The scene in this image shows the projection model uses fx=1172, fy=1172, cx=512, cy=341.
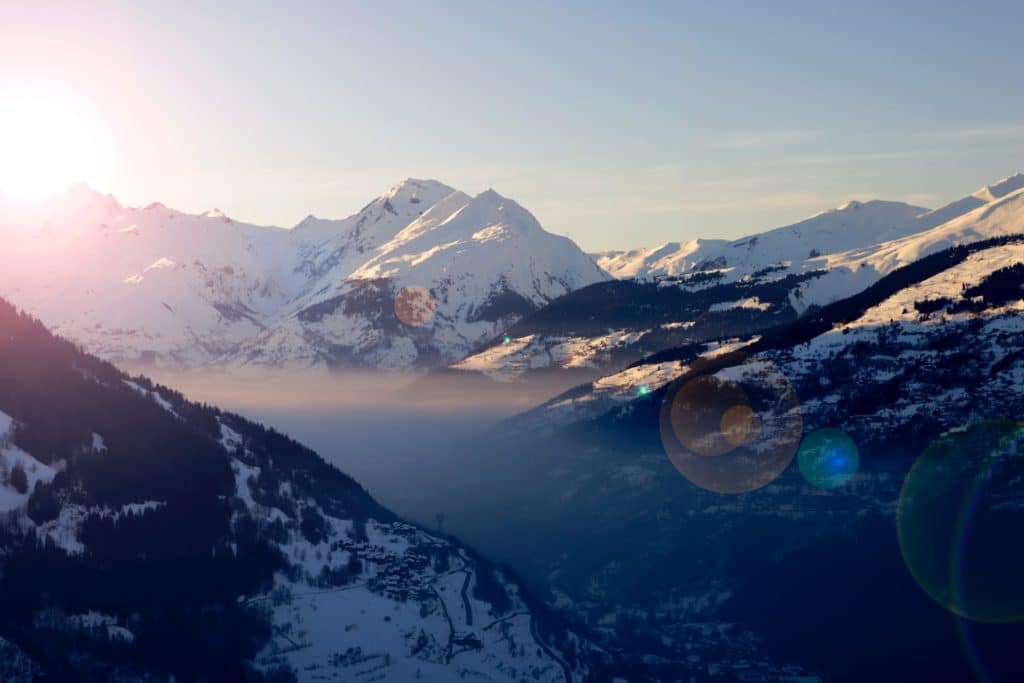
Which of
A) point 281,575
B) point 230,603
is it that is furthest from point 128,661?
point 281,575

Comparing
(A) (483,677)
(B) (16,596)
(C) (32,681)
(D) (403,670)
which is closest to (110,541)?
(B) (16,596)

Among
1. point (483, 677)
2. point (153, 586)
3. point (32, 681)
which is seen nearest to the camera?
point (32, 681)

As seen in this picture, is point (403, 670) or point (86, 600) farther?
point (403, 670)

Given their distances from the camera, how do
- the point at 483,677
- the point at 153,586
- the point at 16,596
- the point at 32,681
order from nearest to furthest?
the point at 32,681, the point at 16,596, the point at 153,586, the point at 483,677

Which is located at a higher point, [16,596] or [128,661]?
[16,596]

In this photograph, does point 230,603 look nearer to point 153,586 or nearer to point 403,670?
point 153,586

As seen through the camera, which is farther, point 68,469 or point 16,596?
point 68,469

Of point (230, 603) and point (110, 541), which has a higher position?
point (110, 541)

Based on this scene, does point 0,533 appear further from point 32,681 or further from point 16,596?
point 32,681

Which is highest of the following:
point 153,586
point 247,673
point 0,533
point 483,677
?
point 0,533
